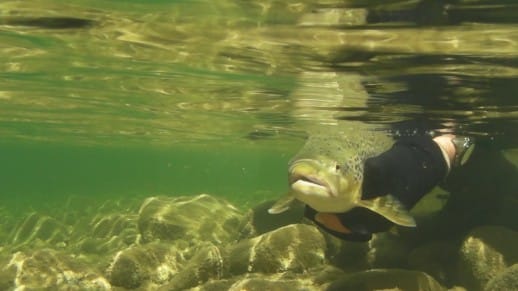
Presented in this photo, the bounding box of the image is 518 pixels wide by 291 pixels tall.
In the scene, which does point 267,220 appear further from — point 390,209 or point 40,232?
point 40,232

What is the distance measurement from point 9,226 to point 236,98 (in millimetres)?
13345

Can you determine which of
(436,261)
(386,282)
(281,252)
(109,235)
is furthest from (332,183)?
(109,235)

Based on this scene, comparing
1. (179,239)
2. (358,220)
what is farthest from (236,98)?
(358,220)

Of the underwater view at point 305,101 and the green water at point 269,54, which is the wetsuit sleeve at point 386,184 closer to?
the underwater view at point 305,101

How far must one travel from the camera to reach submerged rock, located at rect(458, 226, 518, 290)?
877 centimetres

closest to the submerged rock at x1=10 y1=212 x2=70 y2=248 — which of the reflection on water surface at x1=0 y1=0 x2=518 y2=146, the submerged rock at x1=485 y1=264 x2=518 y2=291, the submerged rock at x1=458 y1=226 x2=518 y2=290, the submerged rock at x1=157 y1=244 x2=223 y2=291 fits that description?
the reflection on water surface at x1=0 y1=0 x2=518 y2=146

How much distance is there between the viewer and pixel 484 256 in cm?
888

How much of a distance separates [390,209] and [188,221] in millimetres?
8633

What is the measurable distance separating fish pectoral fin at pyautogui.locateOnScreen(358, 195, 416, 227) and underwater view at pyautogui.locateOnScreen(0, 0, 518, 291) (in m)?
0.02

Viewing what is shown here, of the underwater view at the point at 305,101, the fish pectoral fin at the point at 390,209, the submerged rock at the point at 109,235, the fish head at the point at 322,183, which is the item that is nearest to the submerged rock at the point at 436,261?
the underwater view at the point at 305,101

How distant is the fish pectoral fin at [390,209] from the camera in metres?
5.71

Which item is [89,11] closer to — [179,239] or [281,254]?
[281,254]

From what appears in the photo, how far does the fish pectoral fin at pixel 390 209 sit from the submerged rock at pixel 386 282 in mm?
1448

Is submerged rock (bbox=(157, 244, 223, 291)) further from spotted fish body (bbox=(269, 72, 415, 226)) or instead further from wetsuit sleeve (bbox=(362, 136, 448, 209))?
wetsuit sleeve (bbox=(362, 136, 448, 209))
